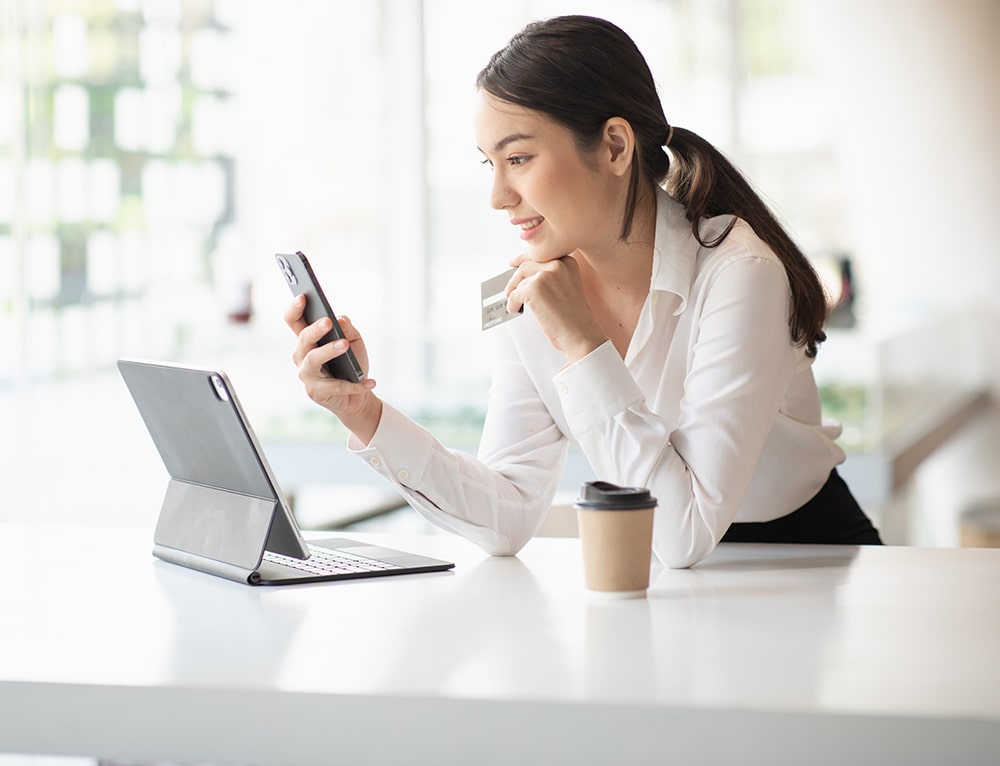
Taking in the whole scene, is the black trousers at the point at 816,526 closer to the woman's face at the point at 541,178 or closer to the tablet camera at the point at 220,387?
the woman's face at the point at 541,178

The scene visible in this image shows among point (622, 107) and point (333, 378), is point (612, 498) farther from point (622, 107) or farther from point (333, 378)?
point (622, 107)

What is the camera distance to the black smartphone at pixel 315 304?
5.07 feet

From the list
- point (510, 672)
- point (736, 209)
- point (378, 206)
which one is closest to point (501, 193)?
point (736, 209)

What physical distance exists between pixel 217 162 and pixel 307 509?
2386mm

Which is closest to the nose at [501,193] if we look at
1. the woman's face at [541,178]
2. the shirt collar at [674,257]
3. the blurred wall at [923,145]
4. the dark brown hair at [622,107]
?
the woman's face at [541,178]

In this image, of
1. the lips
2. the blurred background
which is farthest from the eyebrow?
the blurred background

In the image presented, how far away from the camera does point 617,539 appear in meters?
1.35

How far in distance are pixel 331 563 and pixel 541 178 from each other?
0.59 m

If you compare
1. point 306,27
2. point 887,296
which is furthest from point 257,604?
point 306,27

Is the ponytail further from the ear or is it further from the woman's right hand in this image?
the woman's right hand

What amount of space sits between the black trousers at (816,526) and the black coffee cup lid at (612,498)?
1.74 ft

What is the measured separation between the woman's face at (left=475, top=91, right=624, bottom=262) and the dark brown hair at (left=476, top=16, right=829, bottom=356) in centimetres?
2

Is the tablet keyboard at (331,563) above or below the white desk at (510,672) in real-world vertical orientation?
below

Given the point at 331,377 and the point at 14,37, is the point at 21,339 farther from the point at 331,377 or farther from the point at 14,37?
the point at 331,377
